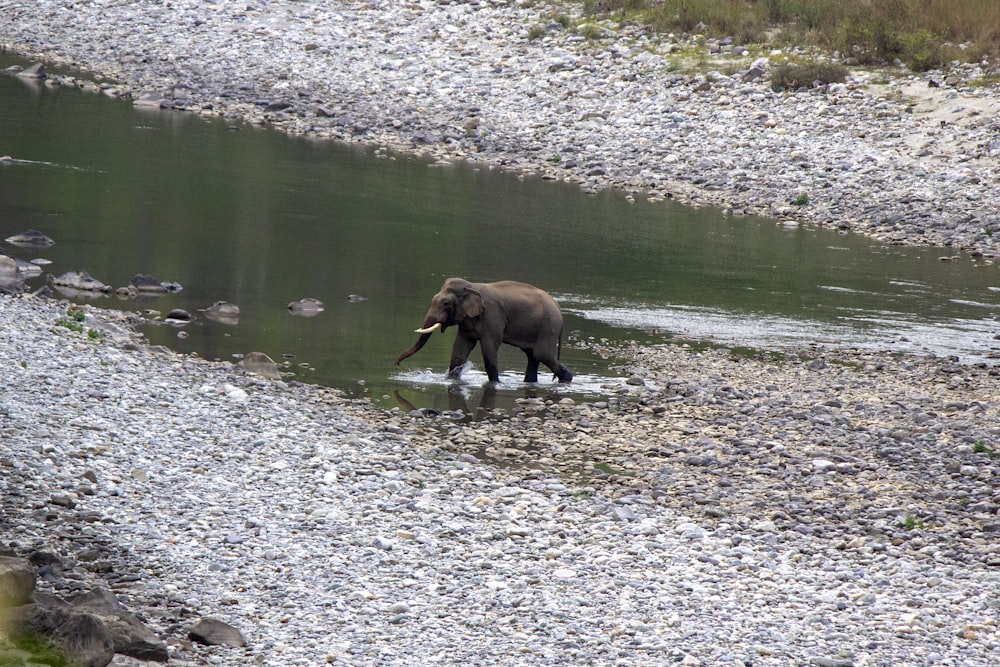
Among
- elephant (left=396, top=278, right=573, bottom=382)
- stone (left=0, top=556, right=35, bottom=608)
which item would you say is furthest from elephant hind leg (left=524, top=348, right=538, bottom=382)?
stone (left=0, top=556, right=35, bottom=608)

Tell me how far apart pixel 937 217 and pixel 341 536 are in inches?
996

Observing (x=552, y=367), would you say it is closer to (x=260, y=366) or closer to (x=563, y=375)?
(x=563, y=375)

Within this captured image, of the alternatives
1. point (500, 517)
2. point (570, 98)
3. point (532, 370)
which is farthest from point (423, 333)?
point (570, 98)

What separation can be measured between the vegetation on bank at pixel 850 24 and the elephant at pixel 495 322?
88.2 ft

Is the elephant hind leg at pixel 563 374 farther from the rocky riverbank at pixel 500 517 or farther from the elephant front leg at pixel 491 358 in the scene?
the rocky riverbank at pixel 500 517

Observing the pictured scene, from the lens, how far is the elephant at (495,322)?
17.6 meters

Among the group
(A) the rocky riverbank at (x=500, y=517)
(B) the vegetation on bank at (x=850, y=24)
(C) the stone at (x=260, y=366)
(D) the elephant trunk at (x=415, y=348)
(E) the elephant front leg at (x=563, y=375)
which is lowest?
(A) the rocky riverbank at (x=500, y=517)

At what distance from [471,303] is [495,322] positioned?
0.48m

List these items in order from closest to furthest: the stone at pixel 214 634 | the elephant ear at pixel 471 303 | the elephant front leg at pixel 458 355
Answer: the stone at pixel 214 634
the elephant ear at pixel 471 303
the elephant front leg at pixel 458 355

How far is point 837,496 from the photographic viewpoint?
13.6m

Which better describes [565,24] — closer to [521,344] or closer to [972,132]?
[972,132]

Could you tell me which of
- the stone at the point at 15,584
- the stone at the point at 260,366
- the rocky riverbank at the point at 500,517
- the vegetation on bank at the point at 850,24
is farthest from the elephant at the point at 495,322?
the vegetation on bank at the point at 850,24

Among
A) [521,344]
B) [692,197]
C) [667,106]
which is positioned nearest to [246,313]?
[521,344]

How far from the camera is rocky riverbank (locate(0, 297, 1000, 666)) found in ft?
32.7
